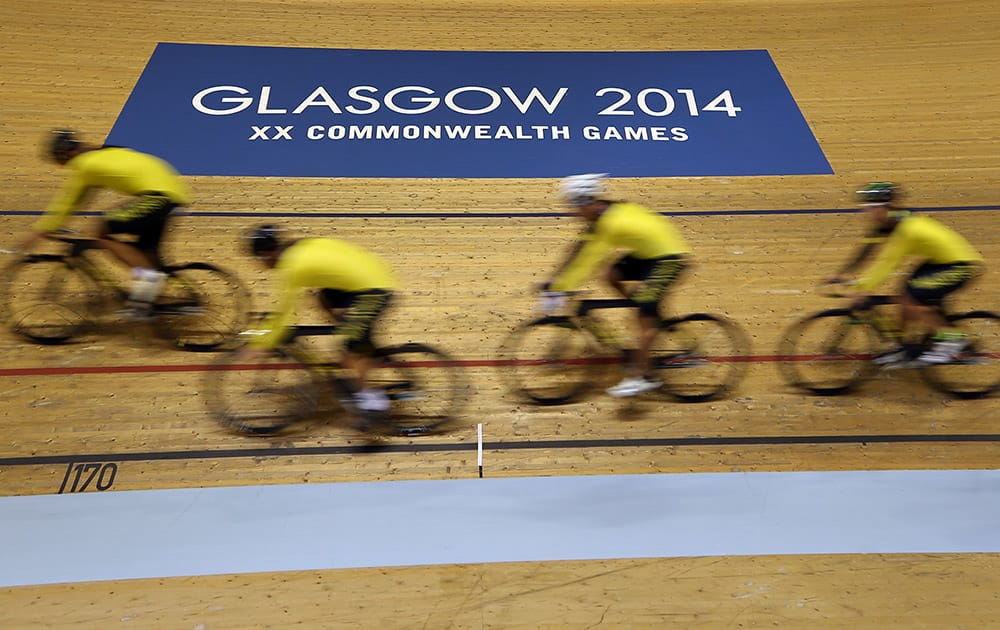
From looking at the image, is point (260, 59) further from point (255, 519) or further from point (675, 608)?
point (675, 608)

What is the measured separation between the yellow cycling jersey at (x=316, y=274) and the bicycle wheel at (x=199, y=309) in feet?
3.77

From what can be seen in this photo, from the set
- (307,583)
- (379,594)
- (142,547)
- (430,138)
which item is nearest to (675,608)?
(379,594)

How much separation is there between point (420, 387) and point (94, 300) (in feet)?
6.92

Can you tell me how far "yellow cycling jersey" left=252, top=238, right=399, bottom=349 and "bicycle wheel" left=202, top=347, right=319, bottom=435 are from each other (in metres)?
0.48

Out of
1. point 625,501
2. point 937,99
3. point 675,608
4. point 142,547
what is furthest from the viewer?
point 937,99

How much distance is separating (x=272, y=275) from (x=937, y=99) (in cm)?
594

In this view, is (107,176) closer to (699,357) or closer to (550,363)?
(550,363)

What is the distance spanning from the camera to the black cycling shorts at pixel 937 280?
12.8 ft

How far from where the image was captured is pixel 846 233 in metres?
5.41

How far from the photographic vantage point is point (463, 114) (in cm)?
662

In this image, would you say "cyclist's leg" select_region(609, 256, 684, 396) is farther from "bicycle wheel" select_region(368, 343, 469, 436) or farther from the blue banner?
the blue banner

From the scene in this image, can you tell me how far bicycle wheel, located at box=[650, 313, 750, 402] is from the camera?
419cm

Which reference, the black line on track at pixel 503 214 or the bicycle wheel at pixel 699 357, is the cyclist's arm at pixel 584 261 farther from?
the black line on track at pixel 503 214

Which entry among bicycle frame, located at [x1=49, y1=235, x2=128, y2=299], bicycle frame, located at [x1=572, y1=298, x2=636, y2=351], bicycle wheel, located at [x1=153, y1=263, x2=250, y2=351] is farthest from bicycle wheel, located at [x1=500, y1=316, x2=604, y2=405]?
bicycle frame, located at [x1=49, y1=235, x2=128, y2=299]
